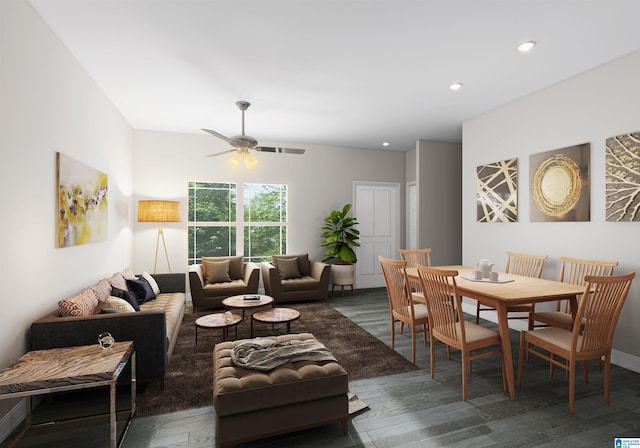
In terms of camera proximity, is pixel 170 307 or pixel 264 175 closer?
pixel 170 307

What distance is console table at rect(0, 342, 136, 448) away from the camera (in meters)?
1.78

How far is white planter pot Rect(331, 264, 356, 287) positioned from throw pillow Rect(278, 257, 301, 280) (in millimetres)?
788

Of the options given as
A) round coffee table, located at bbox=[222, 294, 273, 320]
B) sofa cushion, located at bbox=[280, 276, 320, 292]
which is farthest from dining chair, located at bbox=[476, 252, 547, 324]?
sofa cushion, located at bbox=[280, 276, 320, 292]

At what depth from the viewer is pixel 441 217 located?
20.5 feet

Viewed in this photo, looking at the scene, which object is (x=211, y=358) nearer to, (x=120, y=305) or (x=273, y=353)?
(x=120, y=305)

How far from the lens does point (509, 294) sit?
8.82ft

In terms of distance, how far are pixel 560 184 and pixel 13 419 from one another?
5.38 m

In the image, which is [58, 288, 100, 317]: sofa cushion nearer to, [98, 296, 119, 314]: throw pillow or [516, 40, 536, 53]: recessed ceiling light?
[98, 296, 119, 314]: throw pillow

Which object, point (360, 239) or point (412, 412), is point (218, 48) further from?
point (360, 239)

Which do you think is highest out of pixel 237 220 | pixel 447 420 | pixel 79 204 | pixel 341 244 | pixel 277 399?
pixel 79 204

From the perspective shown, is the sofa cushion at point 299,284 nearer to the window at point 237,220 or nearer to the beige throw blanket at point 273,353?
the window at point 237,220

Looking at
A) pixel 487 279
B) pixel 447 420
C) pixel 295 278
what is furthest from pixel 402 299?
pixel 295 278

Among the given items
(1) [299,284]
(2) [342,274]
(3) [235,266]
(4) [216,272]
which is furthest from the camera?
(2) [342,274]

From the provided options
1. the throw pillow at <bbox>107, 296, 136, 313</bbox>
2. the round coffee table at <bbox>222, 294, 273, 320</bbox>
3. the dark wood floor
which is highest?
the throw pillow at <bbox>107, 296, 136, 313</bbox>
